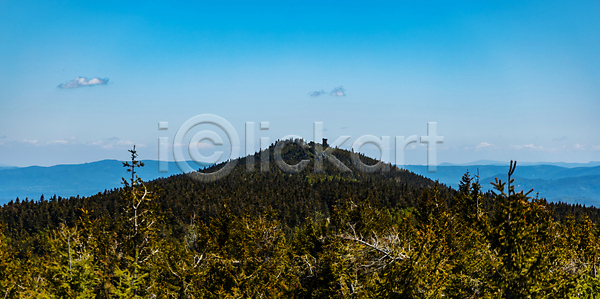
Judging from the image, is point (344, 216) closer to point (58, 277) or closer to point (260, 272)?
point (260, 272)

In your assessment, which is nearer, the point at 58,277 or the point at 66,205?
the point at 58,277

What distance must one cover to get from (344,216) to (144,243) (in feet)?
59.6

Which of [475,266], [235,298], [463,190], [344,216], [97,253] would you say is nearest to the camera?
[475,266]

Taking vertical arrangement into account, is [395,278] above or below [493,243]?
below

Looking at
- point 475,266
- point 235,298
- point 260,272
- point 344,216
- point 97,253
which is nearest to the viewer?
point 475,266

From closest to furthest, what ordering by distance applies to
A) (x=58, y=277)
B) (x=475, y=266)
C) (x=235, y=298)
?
(x=475, y=266), (x=58, y=277), (x=235, y=298)

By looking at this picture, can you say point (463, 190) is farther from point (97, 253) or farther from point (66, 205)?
point (66, 205)

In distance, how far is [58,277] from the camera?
14.5 meters

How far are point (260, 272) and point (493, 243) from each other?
1651cm

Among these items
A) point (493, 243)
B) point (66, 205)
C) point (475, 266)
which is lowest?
point (66, 205)

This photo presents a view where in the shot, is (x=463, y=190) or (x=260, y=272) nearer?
(x=260, y=272)

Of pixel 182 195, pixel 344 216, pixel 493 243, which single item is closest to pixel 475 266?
pixel 493 243

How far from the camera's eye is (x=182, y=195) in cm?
16875

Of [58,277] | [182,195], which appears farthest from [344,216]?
[182,195]
